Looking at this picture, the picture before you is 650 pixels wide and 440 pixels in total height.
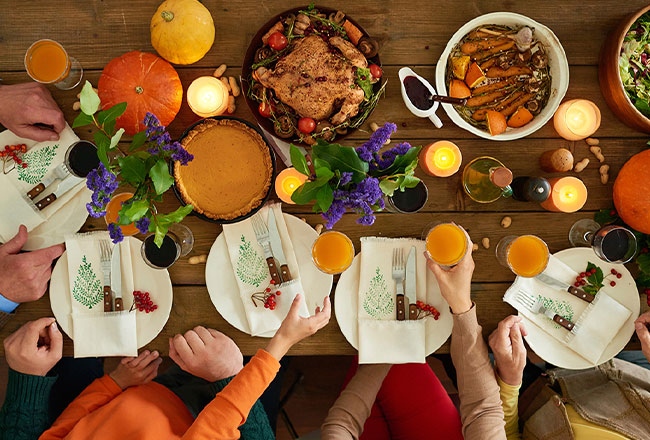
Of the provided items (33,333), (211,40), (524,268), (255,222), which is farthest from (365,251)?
(33,333)

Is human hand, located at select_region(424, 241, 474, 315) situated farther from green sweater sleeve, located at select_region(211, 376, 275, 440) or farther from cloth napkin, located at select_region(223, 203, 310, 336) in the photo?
green sweater sleeve, located at select_region(211, 376, 275, 440)

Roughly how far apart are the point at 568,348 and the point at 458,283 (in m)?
0.42

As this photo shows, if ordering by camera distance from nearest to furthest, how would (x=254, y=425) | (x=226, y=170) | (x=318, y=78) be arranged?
(x=318, y=78) → (x=226, y=170) → (x=254, y=425)

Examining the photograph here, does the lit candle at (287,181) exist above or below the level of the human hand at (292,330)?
above

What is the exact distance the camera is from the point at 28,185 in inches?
52.4

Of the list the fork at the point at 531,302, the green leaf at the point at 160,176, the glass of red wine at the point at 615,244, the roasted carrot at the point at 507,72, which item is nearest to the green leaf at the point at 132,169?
the green leaf at the point at 160,176

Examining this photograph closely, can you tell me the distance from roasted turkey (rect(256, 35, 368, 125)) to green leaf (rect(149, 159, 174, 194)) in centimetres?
40

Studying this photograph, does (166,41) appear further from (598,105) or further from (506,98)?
(598,105)

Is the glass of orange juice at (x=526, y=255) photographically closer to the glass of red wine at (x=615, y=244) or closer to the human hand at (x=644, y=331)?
Result: the glass of red wine at (x=615, y=244)

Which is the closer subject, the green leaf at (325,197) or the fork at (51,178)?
the green leaf at (325,197)

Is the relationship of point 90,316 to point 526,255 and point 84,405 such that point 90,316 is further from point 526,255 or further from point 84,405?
point 526,255

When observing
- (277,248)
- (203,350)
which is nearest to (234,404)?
(203,350)

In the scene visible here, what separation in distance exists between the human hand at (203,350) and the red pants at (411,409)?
58 centimetres

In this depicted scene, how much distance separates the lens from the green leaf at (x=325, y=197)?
39.4 inches
